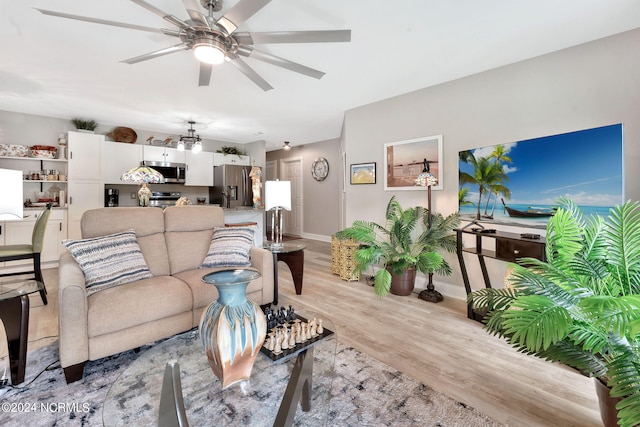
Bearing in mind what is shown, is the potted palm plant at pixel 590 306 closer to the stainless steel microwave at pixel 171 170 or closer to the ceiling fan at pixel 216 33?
the ceiling fan at pixel 216 33

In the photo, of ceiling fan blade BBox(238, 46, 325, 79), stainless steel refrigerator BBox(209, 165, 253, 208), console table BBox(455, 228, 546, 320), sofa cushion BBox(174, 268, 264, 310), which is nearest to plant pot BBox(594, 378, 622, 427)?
console table BBox(455, 228, 546, 320)

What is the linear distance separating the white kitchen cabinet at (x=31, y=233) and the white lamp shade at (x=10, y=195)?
9.82ft

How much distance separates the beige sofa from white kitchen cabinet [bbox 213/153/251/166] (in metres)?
3.78

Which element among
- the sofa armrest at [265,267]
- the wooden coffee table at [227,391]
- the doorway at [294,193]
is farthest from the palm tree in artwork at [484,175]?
the doorway at [294,193]

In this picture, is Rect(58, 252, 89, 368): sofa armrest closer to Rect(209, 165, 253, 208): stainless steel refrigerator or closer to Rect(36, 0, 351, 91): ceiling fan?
Rect(36, 0, 351, 91): ceiling fan

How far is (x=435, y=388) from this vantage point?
168cm

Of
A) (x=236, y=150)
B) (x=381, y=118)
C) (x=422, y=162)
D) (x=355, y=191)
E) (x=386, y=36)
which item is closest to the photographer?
(x=386, y=36)

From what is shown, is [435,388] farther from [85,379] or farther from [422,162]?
[422,162]

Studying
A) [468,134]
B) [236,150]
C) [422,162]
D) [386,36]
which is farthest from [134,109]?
[468,134]

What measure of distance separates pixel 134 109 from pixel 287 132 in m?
2.65

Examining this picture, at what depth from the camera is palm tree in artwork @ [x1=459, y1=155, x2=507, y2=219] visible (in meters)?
2.83

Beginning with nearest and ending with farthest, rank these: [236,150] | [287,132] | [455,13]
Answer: [455,13] < [287,132] < [236,150]

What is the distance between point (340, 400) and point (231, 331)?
846mm

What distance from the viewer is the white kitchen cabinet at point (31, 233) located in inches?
158
